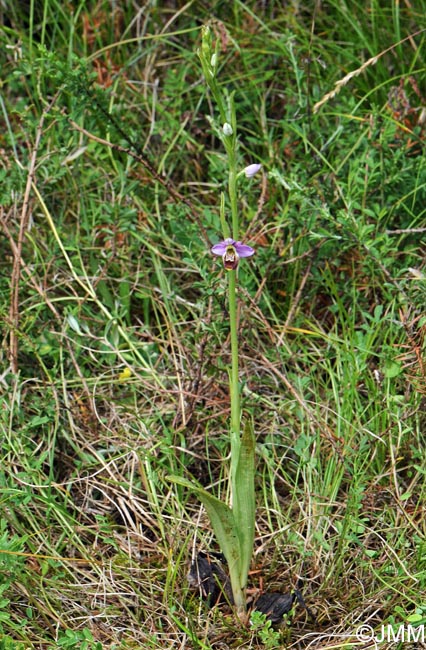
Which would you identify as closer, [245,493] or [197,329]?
[245,493]

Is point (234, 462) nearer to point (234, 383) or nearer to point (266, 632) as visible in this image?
point (234, 383)

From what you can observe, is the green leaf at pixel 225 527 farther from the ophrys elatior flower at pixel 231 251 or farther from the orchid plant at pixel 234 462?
the ophrys elatior flower at pixel 231 251

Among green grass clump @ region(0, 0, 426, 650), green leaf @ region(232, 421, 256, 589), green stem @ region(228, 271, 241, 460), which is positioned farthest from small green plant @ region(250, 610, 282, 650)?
green stem @ region(228, 271, 241, 460)

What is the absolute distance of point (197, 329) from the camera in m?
2.72

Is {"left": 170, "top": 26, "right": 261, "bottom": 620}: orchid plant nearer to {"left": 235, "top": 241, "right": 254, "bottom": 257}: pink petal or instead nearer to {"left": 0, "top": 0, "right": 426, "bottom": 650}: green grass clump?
{"left": 235, "top": 241, "right": 254, "bottom": 257}: pink petal

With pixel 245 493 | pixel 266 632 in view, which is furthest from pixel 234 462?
pixel 266 632

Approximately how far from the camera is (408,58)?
334 centimetres

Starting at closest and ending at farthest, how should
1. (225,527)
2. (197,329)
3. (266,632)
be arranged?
(266,632)
(225,527)
(197,329)

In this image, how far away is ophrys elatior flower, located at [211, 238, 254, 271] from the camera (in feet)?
6.54

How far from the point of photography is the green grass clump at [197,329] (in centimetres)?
225

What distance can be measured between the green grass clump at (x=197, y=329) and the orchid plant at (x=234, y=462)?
0.49 feet

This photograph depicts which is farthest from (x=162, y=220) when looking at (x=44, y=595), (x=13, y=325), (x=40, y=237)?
(x=44, y=595)

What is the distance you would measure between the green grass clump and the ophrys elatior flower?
52 centimetres

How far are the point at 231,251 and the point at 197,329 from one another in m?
0.73
